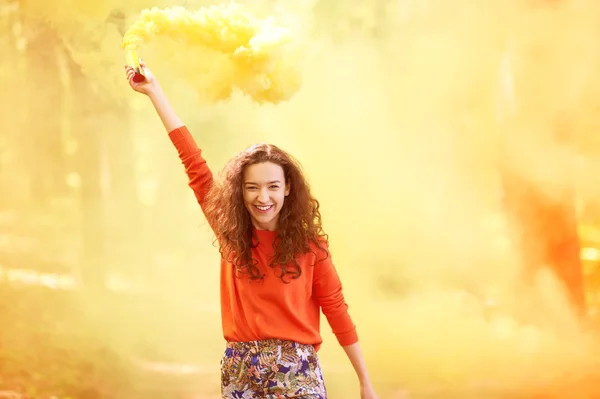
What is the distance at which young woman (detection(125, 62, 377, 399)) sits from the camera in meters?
2.01

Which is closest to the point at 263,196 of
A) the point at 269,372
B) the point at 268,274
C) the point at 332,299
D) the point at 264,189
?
the point at 264,189

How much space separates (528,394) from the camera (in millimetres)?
3400

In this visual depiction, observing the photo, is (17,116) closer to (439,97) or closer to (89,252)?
(89,252)

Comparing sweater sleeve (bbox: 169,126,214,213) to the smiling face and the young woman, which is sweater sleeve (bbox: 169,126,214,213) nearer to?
the young woman

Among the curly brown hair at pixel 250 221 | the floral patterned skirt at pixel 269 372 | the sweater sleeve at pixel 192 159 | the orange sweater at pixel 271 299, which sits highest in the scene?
the sweater sleeve at pixel 192 159

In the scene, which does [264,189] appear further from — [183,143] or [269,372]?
[269,372]

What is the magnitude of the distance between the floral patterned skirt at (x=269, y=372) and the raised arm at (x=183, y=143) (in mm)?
469

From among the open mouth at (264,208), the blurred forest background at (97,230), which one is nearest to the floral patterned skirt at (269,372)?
the open mouth at (264,208)

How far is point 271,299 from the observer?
2049 mm

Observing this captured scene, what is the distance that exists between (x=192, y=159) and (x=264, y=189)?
0.81ft

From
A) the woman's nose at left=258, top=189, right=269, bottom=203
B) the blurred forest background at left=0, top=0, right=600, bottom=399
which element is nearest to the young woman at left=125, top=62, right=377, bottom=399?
the woman's nose at left=258, top=189, right=269, bottom=203

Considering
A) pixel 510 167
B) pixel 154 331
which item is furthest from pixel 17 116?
pixel 510 167

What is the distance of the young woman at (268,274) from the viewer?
2.01 m

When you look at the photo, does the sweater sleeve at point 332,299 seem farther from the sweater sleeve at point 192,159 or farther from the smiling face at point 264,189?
the sweater sleeve at point 192,159
